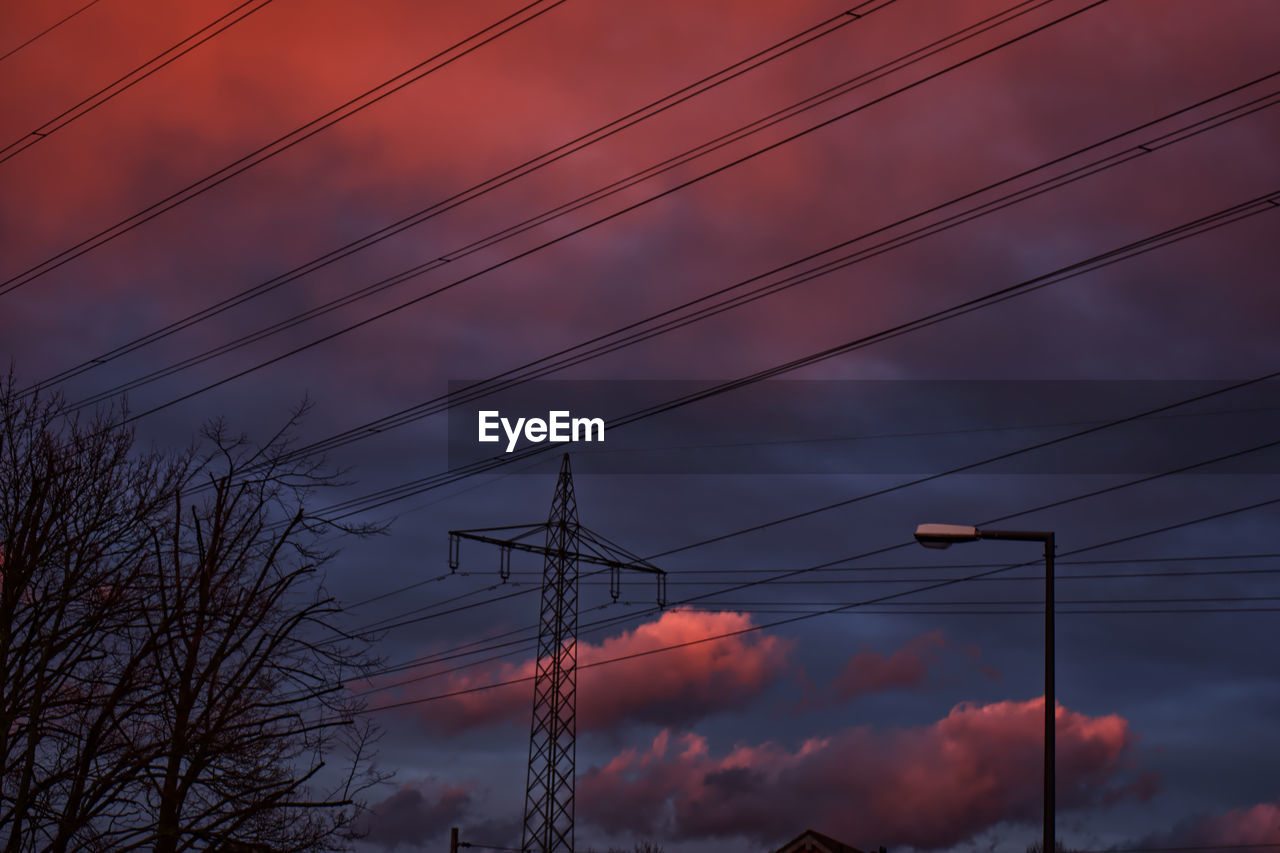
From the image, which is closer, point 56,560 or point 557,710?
point 56,560

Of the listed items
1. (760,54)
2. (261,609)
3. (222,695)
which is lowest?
(222,695)

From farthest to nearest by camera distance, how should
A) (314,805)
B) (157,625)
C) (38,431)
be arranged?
(38,431) < (157,625) < (314,805)

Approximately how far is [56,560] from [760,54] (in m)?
13.9

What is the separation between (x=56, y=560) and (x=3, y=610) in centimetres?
136

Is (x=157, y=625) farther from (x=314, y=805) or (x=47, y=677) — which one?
(x=314, y=805)

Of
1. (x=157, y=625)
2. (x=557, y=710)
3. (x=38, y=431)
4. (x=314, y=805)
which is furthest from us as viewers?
(x=557, y=710)

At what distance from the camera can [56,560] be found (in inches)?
884

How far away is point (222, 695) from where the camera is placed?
846 inches

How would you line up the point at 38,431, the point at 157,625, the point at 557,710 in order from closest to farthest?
the point at 157,625 → the point at 38,431 → the point at 557,710

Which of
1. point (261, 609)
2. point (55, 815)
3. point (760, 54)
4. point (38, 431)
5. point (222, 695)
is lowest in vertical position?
point (55, 815)

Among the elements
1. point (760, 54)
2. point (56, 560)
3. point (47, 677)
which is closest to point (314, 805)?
point (47, 677)

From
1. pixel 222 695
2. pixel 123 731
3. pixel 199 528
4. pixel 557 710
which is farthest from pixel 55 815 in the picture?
pixel 557 710

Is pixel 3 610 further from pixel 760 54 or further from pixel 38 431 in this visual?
pixel 760 54

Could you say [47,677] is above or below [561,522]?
below
